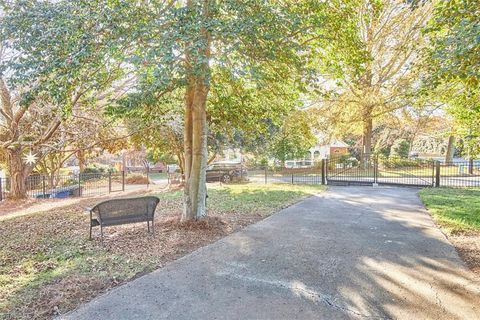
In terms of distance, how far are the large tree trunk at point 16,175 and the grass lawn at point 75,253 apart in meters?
5.65

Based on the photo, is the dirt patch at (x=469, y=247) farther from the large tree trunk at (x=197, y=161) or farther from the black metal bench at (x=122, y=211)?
the black metal bench at (x=122, y=211)

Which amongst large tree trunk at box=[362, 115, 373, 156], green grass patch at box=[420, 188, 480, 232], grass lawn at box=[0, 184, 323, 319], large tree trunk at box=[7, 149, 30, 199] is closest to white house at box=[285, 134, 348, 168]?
large tree trunk at box=[362, 115, 373, 156]

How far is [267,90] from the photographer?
796cm

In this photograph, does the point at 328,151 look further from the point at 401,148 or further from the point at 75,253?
the point at 75,253

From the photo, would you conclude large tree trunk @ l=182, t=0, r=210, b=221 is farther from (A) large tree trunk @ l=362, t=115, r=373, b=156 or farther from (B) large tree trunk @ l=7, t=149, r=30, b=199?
(A) large tree trunk @ l=362, t=115, r=373, b=156

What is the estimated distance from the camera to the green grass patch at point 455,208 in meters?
7.28

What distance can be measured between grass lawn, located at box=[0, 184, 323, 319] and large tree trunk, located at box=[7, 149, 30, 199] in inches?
222

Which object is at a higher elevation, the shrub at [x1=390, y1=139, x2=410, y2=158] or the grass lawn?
the shrub at [x1=390, y1=139, x2=410, y2=158]

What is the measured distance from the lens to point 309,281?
169 inches

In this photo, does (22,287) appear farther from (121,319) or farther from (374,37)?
(374,37)

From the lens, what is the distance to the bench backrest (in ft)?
19.4

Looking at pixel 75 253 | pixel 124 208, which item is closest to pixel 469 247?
pixel 124 208

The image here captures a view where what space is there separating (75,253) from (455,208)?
10.1m

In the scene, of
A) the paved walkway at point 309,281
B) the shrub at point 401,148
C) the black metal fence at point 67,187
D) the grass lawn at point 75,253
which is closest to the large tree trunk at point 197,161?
the grass lawn at point 75,253
